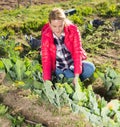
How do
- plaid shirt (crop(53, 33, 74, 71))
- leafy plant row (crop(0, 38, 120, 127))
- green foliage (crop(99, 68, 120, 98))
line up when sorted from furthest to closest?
green foliage (crop(99, 68, 120, 98))
plaid shirt (crop(53, 33, 74, 71))
leafy plant row (crop(0, 38, 120, 127))

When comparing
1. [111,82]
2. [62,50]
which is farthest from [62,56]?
[111,82]

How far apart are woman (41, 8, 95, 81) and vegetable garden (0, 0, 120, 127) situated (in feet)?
0.46

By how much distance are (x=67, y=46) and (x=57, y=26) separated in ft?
1.31

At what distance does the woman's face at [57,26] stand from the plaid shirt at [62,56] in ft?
0.36

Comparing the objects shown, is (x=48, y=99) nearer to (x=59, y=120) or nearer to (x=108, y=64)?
(x=59, y=120)

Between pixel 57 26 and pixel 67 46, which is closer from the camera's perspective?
pixel 57 26

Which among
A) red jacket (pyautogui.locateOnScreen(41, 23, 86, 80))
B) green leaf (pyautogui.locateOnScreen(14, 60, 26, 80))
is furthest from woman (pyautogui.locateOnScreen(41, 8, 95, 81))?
green leaf (pyautogui.locateOnScreen(14, 60, 26, 80))

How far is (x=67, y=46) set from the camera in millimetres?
4781

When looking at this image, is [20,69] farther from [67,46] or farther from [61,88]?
→ [61,88]

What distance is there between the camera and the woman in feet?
15.1

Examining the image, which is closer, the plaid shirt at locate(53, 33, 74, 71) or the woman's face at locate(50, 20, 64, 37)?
the woman's face at locate(50, 20, 64, 37)

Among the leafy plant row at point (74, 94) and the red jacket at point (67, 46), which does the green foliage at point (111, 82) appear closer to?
the leafy plant row at point (74, 94)

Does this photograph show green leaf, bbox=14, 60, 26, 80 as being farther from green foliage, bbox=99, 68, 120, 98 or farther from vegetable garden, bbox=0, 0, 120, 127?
green foliage, bbox=99, 68, 120, 98

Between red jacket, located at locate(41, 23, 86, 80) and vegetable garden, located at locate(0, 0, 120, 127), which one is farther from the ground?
red jacket, located at locate(41, 23, 86, 80)
